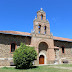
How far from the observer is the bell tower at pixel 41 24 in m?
20.3

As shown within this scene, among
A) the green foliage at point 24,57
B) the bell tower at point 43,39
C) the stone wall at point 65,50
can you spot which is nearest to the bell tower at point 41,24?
the bell tower at point 43,39

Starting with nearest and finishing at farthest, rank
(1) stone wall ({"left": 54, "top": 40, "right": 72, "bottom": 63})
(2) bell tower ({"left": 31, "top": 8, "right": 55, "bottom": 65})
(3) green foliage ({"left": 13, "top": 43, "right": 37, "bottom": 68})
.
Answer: (3) green foliage ({"left": 13, "top": 43, "right": 37, "bottom": 68}), (2) bell tower ({"left": 31, "top": 8, "right": 55, "bottom": 65}), (1) stone wall ({"left": 54, "top": 40, "right": 72, "bottom": 63})

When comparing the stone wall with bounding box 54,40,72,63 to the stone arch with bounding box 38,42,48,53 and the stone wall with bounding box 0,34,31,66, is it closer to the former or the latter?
the stone arch with bounding box 38,42,48,53

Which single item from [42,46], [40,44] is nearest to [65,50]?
[42,46]

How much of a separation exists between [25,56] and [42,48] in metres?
8.79

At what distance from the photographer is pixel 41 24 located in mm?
20891

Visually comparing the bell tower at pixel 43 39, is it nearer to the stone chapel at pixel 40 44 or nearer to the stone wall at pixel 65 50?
the stone chapel at pixel 40 44

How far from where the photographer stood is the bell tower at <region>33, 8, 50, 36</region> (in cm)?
2027

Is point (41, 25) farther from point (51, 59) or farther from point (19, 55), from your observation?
point (19, 55)

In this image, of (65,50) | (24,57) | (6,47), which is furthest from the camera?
(65,50)

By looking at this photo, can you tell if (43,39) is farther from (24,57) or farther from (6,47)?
(24,57)

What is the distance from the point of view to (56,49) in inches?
834

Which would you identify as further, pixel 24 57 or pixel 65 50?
pixel 65 50

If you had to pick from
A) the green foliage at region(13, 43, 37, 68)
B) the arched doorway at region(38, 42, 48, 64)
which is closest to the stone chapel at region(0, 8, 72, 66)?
the arched doorway at region(38, 42, 48, 64)
